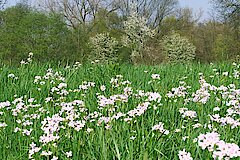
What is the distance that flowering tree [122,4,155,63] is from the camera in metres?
38.4

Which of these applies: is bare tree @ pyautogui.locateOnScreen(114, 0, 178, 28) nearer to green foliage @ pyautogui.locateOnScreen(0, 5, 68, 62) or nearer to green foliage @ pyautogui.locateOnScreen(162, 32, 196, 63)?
green foliage @ pyautogui.locateOnScreen(162, 32, 196, 63)

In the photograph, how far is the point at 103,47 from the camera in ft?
130

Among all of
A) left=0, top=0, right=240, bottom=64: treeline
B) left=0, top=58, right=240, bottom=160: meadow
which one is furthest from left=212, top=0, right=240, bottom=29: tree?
left=0, top=58, right=240, bottom=160: meadow

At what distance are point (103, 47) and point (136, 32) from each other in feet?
14.0

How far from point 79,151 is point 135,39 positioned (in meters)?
38.3

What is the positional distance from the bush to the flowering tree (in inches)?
58.0

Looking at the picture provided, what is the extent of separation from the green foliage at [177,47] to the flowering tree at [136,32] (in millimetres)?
2012

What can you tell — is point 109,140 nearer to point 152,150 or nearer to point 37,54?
point 152,150

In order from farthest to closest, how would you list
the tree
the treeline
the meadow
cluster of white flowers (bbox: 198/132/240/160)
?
1. the treeline
2. the tree
3. the meadow
4. cluster of white flowers (bbox: 198/132/240/160)

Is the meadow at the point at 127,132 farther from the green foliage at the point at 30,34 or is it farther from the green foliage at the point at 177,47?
the green foliage at the point at 177,47

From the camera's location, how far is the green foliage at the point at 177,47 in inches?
1494

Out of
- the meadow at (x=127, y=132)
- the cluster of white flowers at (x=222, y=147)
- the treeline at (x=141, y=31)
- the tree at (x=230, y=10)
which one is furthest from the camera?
the treeline at (x=141, y=31)

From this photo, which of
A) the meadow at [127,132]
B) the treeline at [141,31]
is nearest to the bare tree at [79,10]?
the treeline at [141,31]

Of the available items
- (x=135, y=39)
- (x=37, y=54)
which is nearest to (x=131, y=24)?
(x=135, y=39)
